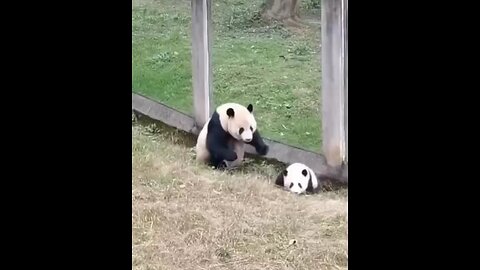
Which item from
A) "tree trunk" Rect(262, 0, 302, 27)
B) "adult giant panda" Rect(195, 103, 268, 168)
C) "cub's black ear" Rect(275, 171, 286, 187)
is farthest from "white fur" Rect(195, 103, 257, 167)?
"tree trunk" Rect(262, 0, 302, 27)

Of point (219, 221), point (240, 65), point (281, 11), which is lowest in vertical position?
point (219, 221)

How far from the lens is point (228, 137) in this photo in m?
1.77

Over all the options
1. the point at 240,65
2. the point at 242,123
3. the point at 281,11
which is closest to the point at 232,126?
the point at 242,123

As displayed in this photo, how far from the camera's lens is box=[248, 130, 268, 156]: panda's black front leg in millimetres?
1762

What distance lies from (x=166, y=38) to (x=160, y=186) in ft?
1.22

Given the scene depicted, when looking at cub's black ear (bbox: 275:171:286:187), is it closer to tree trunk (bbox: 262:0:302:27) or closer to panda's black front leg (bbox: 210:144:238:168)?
panda's black front leg (bbox: 210:144:238:168)

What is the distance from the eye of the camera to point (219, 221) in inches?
66.4

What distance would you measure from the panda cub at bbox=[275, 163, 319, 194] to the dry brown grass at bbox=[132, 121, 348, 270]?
0.07 ft

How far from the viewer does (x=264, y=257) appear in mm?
1678

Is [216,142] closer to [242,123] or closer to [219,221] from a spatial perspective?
[242,123]

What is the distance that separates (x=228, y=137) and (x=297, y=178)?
8.0 inches

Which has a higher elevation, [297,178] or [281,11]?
[281,11]
